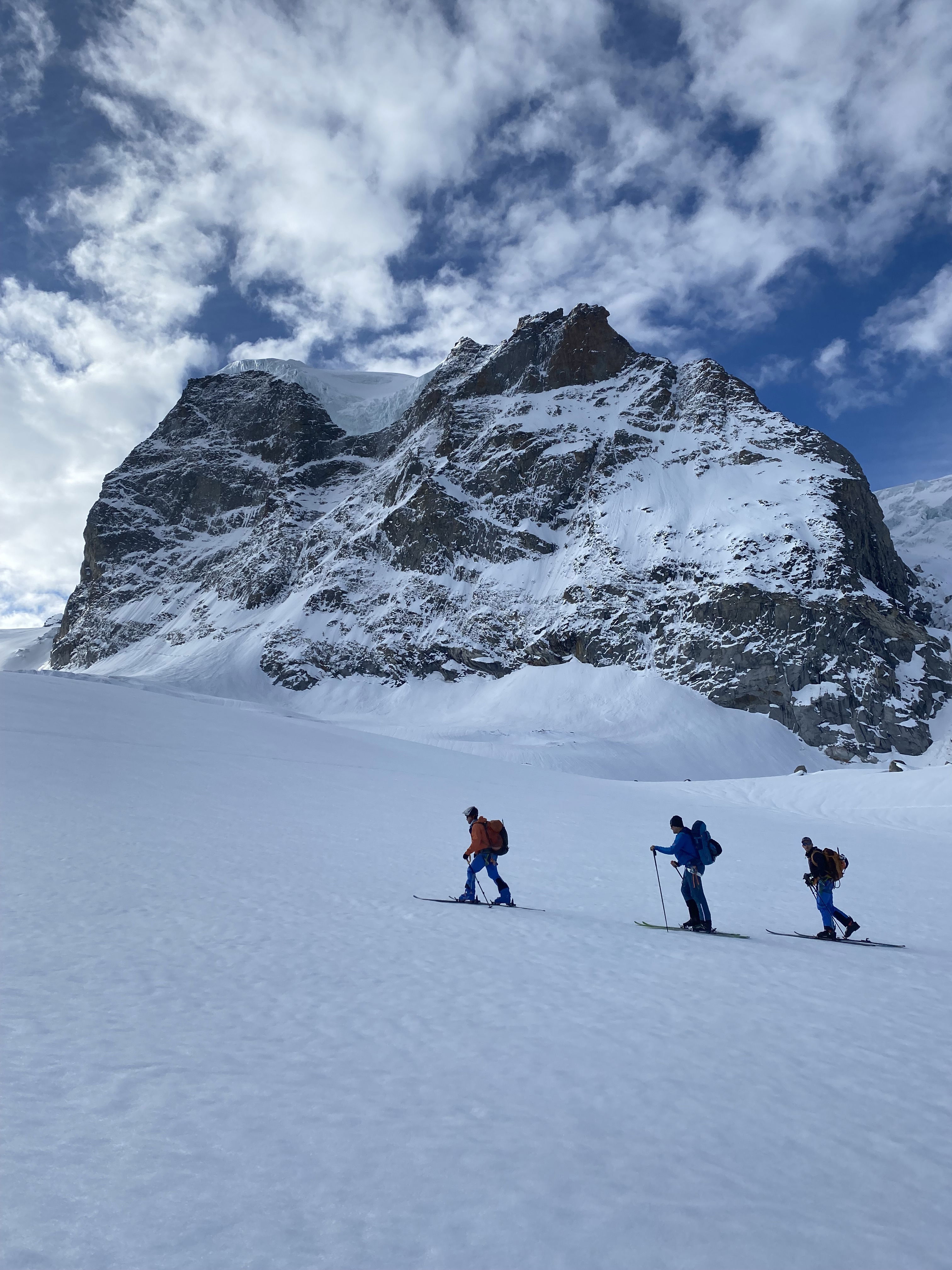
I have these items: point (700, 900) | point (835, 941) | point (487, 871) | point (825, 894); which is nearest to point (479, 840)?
point (487, 871)

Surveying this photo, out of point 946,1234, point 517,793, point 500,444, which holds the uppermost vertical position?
Answer: point 500,444

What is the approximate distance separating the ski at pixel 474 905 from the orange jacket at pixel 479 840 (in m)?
0.67

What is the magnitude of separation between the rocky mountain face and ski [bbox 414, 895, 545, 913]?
70.1 metres

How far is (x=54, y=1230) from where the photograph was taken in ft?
9.40

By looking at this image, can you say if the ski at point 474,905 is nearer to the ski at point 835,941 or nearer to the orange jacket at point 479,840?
the orange jacket at point 479,840

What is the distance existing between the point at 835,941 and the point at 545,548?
96008 mm

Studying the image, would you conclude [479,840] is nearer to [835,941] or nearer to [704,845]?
[704,845]

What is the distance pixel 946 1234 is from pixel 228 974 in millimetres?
5327

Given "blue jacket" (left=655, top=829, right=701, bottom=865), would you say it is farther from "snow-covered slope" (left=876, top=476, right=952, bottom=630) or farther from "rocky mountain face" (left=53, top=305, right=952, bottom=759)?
"snow-covered slope" (left=876, top=476, right=952, bottom=630)


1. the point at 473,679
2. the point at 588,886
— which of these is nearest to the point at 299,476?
the point at 473,679

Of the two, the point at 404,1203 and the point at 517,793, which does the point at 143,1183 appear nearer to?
the point at 404,1203

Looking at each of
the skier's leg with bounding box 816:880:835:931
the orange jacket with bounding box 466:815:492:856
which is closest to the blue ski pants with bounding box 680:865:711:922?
the skier's leg with bounding box 816:880:835:931

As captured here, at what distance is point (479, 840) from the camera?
35.1 ft

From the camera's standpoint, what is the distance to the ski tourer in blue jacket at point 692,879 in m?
9.50
